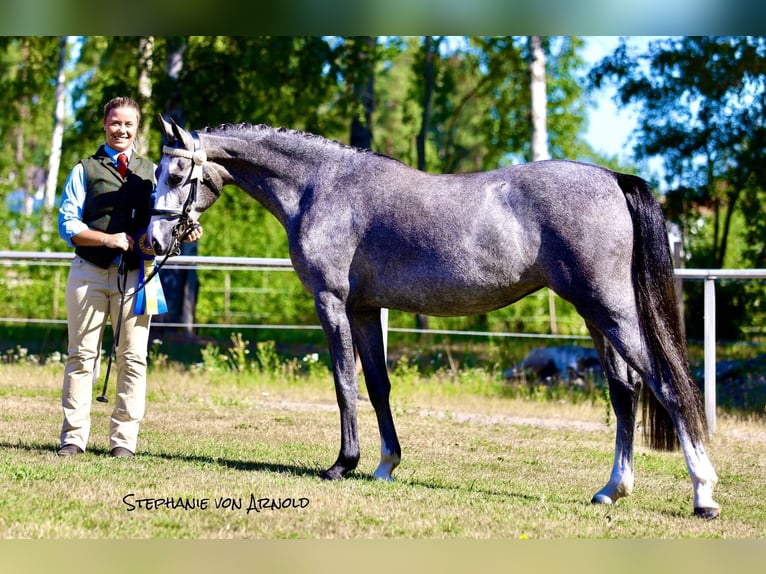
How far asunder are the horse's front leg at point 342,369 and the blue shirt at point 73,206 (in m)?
1.67

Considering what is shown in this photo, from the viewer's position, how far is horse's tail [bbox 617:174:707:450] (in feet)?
17.2

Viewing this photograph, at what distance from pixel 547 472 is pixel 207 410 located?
3.73m

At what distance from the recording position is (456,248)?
5.65m

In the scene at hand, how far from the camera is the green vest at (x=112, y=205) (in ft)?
20.7

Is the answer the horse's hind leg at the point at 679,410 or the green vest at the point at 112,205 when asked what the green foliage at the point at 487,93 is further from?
the horse's hind leg at the point at 679,410

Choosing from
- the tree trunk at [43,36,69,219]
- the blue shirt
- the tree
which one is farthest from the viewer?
the tree trunk at [43,36,69,219]

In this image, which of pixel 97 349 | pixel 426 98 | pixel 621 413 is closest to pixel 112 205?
pixel 97 349

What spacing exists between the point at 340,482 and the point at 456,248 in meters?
1.63

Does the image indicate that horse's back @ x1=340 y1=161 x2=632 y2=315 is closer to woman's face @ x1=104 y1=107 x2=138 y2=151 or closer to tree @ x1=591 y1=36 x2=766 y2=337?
woman's face @ x1=104 y1=107 x2=138 y2=151

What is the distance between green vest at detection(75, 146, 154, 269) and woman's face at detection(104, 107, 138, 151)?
0.50 ft

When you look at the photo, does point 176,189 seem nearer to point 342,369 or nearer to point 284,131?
point 284,131

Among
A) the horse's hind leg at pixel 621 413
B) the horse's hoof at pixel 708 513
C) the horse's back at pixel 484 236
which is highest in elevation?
the horse's back at pixel 484 236

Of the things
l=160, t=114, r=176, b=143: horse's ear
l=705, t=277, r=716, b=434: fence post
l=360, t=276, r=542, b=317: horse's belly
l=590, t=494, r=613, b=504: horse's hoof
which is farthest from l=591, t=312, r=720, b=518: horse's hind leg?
l=705, t=277, r=716, b=434: fence post

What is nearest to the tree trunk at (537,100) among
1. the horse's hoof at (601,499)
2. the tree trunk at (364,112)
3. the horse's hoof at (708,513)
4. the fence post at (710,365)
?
the tree trunk at (364,112)
